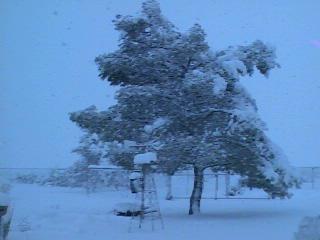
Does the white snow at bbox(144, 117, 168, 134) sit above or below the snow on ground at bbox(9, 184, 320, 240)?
above

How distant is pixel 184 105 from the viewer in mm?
13453

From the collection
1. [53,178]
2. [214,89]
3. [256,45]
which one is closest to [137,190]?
[214,89]

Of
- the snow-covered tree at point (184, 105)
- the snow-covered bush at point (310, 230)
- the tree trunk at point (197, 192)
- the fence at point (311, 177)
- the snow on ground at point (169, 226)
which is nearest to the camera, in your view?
the snow-covered bush at point (310, 230)

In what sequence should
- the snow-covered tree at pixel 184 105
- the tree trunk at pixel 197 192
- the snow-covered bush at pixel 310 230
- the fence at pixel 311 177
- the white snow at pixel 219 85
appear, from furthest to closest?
1. the fence at pixel 311 177
2. the tree trunk at pixel 197 192
3. the snow-covered tree at pixel 184 105
4. the white snow at pixel 219 85
5. the snow-covered bush at pixel 310 230

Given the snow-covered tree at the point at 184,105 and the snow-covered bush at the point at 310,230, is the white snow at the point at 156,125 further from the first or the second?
the snow-covered bush at the point at 310,230

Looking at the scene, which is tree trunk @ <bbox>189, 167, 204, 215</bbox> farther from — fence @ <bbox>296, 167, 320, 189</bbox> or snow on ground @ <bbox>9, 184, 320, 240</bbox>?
fence @ <bbox>296, 167, 320, 189</bbox>

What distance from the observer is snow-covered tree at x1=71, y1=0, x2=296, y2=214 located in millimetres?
13188

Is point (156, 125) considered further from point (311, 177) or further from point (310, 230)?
point (311, 177)

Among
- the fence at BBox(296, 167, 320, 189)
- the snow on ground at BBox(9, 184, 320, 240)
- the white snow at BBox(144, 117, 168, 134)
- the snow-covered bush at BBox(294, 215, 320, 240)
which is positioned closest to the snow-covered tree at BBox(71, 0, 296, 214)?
the white snow at BBox(144, 117, 168, 134)

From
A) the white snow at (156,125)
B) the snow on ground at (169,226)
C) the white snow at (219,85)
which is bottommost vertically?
the snow on ground at (169,226)

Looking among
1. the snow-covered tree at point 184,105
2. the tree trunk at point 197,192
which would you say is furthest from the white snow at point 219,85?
the tree trunk at point 197,192

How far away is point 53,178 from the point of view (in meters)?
29.8

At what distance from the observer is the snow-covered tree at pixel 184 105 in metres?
13.2

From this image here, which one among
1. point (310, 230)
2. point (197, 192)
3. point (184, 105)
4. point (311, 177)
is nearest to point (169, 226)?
point (197, 192)
